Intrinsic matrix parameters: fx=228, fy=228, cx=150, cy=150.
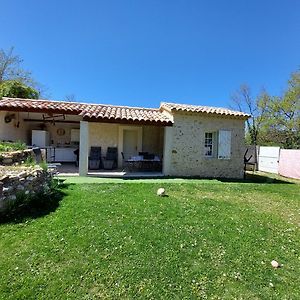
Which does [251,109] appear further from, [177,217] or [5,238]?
[5,238]

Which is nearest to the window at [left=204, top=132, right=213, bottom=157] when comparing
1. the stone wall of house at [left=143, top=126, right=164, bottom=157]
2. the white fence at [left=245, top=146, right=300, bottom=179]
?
the stone wall of house at [left=143, top=126, right=164, bottom=157]

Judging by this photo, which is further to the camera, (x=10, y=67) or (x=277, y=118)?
(x=277, y=118)

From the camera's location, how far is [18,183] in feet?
18.3

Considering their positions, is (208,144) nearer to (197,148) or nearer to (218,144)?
(218,144)

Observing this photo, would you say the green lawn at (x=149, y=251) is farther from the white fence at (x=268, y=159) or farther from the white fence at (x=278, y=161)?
the white fence at (x=268, y=159)

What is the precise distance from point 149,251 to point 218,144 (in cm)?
914

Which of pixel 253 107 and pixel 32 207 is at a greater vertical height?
pixel 253 107

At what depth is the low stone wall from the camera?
17.1ft

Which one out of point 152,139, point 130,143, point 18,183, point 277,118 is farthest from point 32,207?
point 277,118

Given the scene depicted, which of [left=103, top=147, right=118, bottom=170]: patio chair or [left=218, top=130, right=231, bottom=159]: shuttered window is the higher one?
[left=218, top=130, right=231, bottom=159]: shuttered window

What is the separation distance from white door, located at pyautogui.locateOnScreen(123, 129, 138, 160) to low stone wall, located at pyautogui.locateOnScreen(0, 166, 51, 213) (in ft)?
28.2

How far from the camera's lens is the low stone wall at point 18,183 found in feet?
17.1

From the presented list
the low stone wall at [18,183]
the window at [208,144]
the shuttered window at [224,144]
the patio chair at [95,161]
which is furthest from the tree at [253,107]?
the low stone wall at [18,183]

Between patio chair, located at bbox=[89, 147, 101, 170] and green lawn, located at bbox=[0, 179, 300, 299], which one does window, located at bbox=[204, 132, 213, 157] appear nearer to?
green lawn, located at bbox=[0, 179, 300, 299]
